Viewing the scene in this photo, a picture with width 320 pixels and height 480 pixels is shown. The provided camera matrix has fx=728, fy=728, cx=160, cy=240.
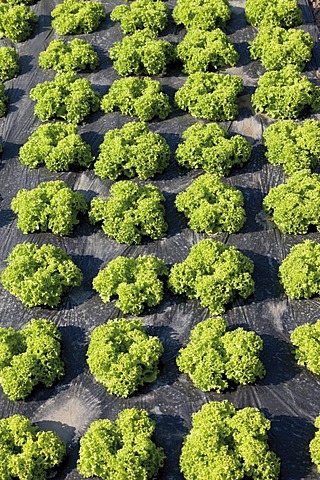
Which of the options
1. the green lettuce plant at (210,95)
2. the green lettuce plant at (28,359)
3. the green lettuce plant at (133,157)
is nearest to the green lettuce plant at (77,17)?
the green lettuce plant at (210,95)

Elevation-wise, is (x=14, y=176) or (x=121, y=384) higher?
(x=14, y=176)

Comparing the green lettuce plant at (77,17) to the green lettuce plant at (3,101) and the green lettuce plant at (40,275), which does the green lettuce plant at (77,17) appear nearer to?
the green lettuce plant at (3,101)

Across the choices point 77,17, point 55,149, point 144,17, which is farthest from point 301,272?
point 77,17

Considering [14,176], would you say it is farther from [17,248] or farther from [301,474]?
[301,474]

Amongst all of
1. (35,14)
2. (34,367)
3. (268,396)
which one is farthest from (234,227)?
(35,14)

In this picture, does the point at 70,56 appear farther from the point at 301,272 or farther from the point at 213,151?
the point at 301,272

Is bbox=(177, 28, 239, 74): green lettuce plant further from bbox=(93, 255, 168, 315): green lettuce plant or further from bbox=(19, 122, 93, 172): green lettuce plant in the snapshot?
bbox=(93, 255, 168, 315): green lettuce plant
